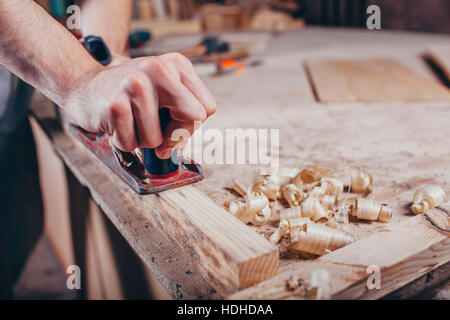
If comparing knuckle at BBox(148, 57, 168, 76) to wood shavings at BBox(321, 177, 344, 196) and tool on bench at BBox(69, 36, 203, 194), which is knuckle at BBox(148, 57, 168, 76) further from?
wood shavings at BBox(321, 177, 344, 196)

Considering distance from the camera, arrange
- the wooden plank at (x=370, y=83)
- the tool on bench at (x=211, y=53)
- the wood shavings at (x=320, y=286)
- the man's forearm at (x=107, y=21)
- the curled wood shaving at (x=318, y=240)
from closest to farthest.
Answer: the wood shavings at (x=320, y=286) < the curled wood shaving at (x=318, y=240) < the man's forearm at (x=107, y=21) < the wooden plank at (x=370, y=83) < the tool on bench at (x=211, y=53)

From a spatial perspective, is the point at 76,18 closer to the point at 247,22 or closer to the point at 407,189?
the point at 407,189

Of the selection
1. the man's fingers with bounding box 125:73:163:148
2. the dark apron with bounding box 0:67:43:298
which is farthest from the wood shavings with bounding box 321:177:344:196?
the dark apron with bounding box 0:67:43:298

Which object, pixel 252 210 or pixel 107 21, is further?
pixel 107 21

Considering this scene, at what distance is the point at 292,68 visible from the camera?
7.02ft

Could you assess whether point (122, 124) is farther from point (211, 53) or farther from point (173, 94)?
point (211, 53)

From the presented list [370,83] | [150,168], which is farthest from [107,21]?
[370,83]

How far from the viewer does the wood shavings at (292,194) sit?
0.79 metres

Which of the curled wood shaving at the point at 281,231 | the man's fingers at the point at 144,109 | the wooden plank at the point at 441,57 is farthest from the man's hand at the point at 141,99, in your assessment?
the wooden plank at the point at 441,57

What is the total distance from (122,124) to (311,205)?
1.31 ft

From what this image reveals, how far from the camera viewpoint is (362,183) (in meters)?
0.82

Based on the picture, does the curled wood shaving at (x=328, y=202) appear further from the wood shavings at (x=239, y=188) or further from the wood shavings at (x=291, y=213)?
the wood shavings at (x=239, y=188)

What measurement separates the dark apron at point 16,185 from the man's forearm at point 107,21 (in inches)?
15.0

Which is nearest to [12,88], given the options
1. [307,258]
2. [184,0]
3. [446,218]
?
[307,258]
